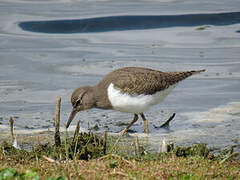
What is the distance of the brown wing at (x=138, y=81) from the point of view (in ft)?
22.8

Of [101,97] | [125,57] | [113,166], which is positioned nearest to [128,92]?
[101,97]

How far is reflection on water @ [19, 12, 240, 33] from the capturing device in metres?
13.4

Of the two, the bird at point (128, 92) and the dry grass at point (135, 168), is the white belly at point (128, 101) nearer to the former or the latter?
the bird at point (128, 92)

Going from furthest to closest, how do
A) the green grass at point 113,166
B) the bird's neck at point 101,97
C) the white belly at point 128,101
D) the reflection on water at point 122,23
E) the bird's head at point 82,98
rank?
the reflection on water at point 122,23, the bird's head at point 82,98, the bird's neck at point 101,97, the white belly at point 128,101, the green grass at point 113,166

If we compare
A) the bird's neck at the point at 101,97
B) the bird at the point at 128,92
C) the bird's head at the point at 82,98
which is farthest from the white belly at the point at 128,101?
the bird's head at the point at 82,98

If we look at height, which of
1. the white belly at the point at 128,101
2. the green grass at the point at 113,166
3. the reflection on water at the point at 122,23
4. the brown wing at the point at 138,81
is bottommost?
the green grass at the point at 113,166

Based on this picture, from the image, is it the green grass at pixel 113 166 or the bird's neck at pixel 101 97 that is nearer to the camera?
the green grass at pixel 113 166

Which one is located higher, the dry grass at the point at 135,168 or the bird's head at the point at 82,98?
the bird's head at the point at 82,98

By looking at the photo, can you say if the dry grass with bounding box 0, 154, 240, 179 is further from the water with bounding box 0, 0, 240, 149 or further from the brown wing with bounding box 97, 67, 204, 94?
the brown wing with bounding box 97, 67, 204, 94

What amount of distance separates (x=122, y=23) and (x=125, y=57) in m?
2.50

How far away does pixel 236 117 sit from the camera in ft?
25.7

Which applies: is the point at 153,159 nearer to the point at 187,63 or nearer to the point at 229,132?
the point at 229,132

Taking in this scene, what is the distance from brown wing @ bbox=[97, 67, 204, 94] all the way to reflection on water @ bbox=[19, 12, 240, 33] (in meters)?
6.36

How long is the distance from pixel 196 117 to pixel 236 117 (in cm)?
66
